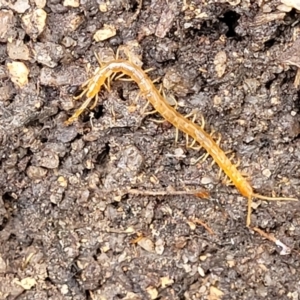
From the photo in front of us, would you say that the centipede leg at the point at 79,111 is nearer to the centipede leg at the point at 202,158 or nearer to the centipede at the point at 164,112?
the centipede at the point at 164,112

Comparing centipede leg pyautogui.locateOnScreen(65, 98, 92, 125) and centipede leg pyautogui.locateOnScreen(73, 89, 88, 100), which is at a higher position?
centipede leg pyautogui.locateOnScreen(73, 89, 88, 100)

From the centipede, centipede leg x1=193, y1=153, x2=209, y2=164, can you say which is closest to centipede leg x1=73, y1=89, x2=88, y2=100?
the centipede

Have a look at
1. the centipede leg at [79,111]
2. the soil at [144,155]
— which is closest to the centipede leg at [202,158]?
the soil at [144,155]

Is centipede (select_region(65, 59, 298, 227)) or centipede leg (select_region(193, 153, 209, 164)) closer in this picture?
centipede (select_region(65, 59, 298, 227))

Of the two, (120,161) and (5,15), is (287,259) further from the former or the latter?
(5,15)

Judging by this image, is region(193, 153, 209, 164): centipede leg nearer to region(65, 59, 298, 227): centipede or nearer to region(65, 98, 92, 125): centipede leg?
region(65, 59, 298, 227): centipede

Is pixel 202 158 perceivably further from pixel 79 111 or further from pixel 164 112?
pixel 79 111

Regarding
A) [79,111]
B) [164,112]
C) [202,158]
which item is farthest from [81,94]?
[202,158]
